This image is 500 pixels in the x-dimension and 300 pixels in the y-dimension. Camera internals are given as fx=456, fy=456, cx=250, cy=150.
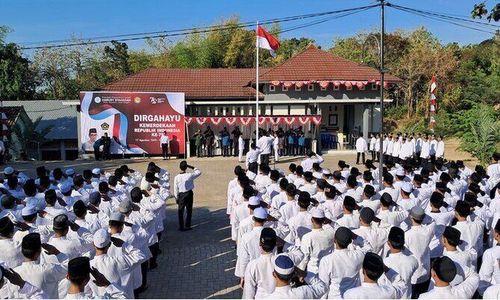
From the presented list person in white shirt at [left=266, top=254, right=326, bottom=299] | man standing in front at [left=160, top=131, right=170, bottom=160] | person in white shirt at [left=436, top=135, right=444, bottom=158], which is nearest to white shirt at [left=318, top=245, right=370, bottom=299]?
person in white shirt at [left=266, top=254, right=326, bottom=299]

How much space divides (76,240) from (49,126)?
920 inches

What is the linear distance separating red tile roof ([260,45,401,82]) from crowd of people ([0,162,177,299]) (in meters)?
16.9

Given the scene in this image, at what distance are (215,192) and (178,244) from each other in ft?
18.1

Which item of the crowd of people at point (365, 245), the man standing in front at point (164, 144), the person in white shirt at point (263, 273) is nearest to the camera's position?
the crowd of people at point (365, 245)

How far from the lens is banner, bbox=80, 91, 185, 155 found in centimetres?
2172

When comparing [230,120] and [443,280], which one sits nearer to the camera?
[443,280]

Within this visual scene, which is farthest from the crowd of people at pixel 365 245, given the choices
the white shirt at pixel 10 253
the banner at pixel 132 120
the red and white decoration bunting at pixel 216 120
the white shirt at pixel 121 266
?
the red and white decoration bunting at pixel 216 120

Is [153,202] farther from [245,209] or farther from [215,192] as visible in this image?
[215,192]

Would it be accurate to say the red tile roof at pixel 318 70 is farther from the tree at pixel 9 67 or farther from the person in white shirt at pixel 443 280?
the person in white shirt at pixel 443 280

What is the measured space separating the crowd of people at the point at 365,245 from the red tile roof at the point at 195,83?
1745cm

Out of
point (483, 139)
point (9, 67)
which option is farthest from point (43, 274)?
point (9, 67)

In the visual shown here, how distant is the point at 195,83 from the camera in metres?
27.0

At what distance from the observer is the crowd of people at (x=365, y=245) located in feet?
12.5

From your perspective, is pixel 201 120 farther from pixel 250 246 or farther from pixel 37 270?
pixel 37 270
